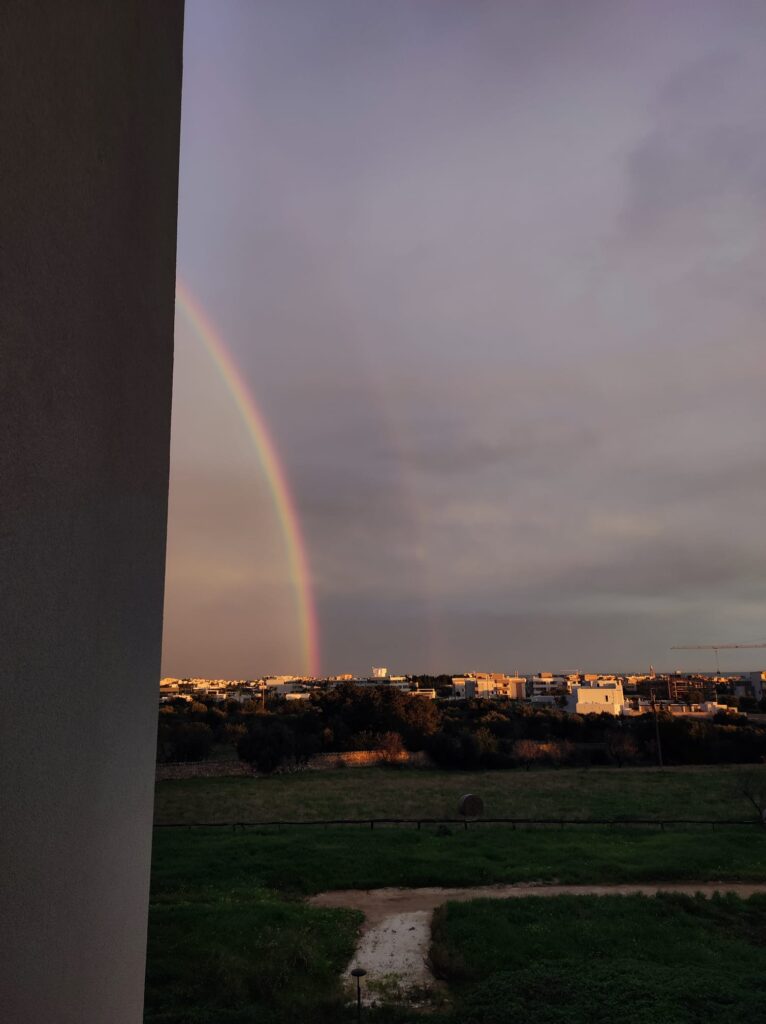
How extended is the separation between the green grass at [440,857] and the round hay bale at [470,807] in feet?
6.65

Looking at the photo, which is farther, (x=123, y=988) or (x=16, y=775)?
(x=123, y=988)

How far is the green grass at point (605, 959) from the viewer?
7379mm

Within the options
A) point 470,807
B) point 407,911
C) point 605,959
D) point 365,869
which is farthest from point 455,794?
point 605,959

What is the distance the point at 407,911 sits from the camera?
12.1 metres

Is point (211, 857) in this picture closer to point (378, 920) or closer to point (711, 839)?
point (378, 920)

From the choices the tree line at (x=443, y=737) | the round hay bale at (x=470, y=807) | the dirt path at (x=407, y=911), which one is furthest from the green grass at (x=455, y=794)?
the dirt path at (x=407, y=911)

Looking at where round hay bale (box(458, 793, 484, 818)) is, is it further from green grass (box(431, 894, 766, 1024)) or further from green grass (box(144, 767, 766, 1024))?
green grass (box(431, 894, 766, 1024))

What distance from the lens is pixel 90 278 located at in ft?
8.34

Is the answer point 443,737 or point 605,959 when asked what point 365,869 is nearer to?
point 605,959

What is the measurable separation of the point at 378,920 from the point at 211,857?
5.23 m

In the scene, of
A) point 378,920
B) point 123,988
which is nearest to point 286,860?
point 378,920

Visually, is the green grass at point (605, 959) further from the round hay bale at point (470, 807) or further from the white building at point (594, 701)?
the white building at point (594, 701)

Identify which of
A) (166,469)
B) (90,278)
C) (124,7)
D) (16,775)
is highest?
(124,7)

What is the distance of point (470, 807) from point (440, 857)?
5.63 m
